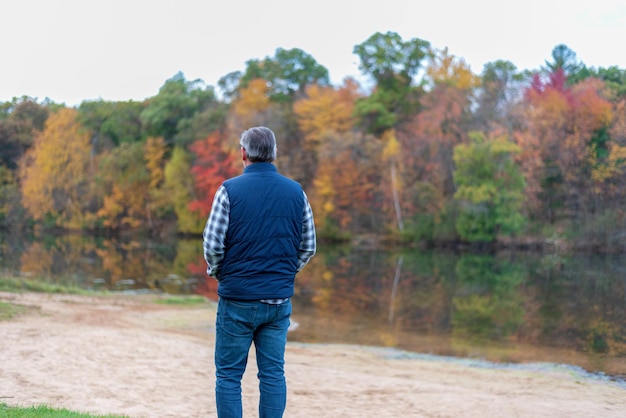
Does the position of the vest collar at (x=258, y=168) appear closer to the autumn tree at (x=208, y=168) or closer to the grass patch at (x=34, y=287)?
the grass patch at (x=34, y=287)

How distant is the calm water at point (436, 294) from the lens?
15930mm

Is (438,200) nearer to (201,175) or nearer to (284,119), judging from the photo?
(284,119)

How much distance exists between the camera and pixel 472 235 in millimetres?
47281

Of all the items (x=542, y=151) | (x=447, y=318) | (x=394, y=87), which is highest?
(x=394, y=87)

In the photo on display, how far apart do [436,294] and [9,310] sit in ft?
52.2

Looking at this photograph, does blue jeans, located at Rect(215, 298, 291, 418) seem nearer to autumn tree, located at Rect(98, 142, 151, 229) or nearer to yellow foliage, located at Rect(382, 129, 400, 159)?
yellow foliage, located at Rect(382, 129, 400, 159)

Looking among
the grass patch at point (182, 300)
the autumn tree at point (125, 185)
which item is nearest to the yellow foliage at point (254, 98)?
the autumn tree at point (125, 185)

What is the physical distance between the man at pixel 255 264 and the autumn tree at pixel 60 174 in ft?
201

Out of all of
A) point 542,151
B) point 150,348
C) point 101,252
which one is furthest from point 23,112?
point 150,348

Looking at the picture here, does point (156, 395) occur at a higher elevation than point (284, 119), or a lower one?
lower

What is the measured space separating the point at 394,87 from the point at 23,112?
32.7m

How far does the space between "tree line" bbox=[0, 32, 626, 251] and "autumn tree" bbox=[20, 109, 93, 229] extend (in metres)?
0.14

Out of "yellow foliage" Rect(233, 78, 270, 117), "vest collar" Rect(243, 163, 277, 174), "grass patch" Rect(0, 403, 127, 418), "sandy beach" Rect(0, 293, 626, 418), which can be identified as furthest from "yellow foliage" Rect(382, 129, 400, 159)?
"vest collar" Rect(243, 163, 277, 174)

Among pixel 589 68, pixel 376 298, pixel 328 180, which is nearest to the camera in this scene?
pixel 376 298
